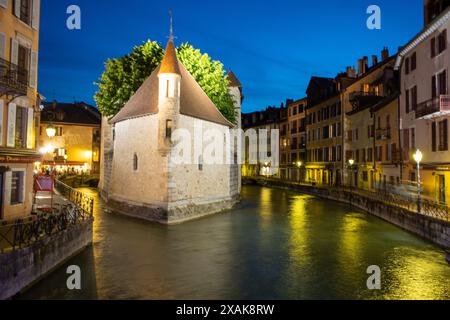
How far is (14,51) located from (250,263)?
1397cm

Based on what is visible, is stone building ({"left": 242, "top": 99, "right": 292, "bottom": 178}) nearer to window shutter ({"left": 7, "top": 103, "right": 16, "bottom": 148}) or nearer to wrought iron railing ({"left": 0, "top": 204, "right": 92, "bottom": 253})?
window shutter ({"left": 7, "top": 103, "right": 16, "bottom": 148})

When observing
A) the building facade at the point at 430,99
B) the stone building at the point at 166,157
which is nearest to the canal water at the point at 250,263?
the stone building at the point at 166,157

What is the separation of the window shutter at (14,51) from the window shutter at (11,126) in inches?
78.5

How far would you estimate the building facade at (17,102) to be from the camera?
52.2 feet

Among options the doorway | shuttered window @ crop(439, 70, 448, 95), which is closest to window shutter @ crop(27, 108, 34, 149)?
shuttered window @ crop(439, 70, 448, 95)

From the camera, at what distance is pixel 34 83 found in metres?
18.3

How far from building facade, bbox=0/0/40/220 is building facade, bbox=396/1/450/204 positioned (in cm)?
2199

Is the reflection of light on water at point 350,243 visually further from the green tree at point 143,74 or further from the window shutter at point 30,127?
the green tree at point 143,74

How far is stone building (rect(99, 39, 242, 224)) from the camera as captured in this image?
23953 mm

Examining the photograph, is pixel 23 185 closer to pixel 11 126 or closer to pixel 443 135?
pixel 11 126

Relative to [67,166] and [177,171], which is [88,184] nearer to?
[67,166]

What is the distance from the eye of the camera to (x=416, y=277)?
12844 millimetres

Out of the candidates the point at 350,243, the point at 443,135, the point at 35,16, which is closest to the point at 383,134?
the point at 443,135
